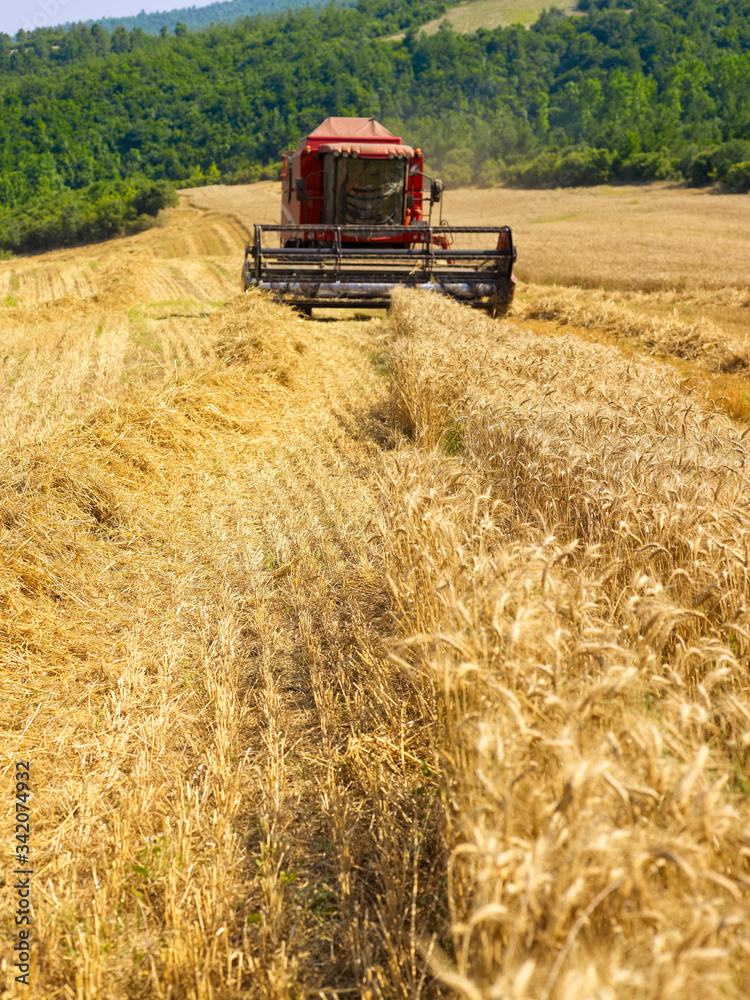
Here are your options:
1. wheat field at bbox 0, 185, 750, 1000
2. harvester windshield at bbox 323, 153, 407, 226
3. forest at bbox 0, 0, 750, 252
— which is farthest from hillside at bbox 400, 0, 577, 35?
wheat field at bbox 0, 185, 750, 1000

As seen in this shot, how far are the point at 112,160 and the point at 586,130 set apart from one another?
44119mm

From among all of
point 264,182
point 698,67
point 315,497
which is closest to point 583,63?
point 698,67

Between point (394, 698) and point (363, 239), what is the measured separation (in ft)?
39.6

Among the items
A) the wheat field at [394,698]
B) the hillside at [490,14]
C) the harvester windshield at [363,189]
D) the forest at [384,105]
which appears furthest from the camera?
the hillside at [490,14]

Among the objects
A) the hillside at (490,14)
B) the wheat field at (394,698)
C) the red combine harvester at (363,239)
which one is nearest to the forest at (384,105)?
the hillside at (490,14)

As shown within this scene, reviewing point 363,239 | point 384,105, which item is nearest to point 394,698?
point 363,239

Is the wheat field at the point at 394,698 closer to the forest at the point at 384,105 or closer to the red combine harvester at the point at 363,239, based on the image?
the red combine harvester at the point at 363,239

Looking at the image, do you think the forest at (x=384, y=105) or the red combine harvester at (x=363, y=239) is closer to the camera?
the red combine harvester at (x=363, y=239)

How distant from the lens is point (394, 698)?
3.15m

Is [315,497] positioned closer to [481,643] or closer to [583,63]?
[481,643]

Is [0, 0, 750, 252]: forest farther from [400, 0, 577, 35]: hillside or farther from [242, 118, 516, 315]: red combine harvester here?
[242, 118, 516, 315]: red combine harvester

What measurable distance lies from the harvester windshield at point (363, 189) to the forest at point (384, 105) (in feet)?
101

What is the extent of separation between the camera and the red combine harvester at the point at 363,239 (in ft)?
42.4

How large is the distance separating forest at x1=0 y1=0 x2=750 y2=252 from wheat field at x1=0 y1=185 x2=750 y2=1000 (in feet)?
133
